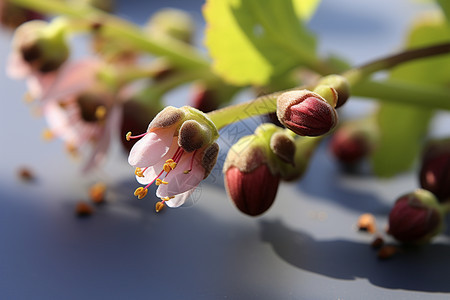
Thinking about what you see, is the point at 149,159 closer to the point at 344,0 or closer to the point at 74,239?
the point at 74,239

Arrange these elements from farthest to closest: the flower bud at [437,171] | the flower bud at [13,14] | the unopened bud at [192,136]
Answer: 1. the flower bud at [13,14]
2. the flower bud at [437,171]
3. the unopened bud at [192,136]

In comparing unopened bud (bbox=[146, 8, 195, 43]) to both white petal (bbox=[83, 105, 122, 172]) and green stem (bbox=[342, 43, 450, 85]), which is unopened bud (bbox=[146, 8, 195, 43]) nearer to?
white petal (bbox=[83, 105, 122, 172])

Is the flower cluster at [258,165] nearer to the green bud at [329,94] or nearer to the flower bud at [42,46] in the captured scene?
the green bud at [329,94]

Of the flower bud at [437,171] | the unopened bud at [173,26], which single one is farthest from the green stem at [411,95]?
the unopened bud at [173,26]

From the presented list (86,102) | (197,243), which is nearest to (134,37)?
(86,102)

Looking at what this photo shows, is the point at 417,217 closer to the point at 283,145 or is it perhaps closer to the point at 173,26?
the point at 283,145
